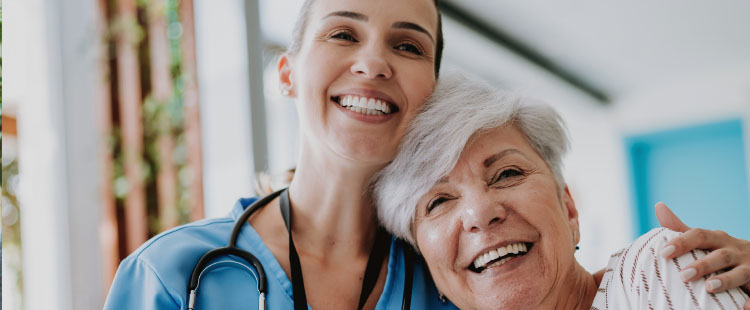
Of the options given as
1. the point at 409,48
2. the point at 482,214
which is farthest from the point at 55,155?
the point at 482,214

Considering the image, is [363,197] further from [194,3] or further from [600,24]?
[600,24]

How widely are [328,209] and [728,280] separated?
968mm

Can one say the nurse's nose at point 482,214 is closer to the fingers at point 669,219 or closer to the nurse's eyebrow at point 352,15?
the fingers at point 669,219

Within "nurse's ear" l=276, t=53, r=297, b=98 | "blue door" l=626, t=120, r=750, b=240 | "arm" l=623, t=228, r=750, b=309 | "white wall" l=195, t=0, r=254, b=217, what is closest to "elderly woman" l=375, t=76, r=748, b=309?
"arm" l=623, t=228, r=750, b=309

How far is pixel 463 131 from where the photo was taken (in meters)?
1.36

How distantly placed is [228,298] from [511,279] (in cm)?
67

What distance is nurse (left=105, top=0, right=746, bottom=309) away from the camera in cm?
132

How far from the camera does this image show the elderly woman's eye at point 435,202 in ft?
4.61

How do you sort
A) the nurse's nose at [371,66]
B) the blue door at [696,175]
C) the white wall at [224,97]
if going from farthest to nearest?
the blue door at [696,175] < the white wall at [224,97] < the nurse's nose at [371,66]

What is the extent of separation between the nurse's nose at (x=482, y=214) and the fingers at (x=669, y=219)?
378 mm

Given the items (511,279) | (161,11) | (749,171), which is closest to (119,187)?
(161,11)

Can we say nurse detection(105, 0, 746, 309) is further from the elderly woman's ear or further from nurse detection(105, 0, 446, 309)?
the elderly woman's ear

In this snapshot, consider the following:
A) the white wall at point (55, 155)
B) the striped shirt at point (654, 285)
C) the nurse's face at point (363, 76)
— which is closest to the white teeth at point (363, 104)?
the nurse's face at point (363, 76)

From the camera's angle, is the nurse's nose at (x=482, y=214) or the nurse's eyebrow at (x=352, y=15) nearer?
the nurse's nose at (x=482, y=214)
